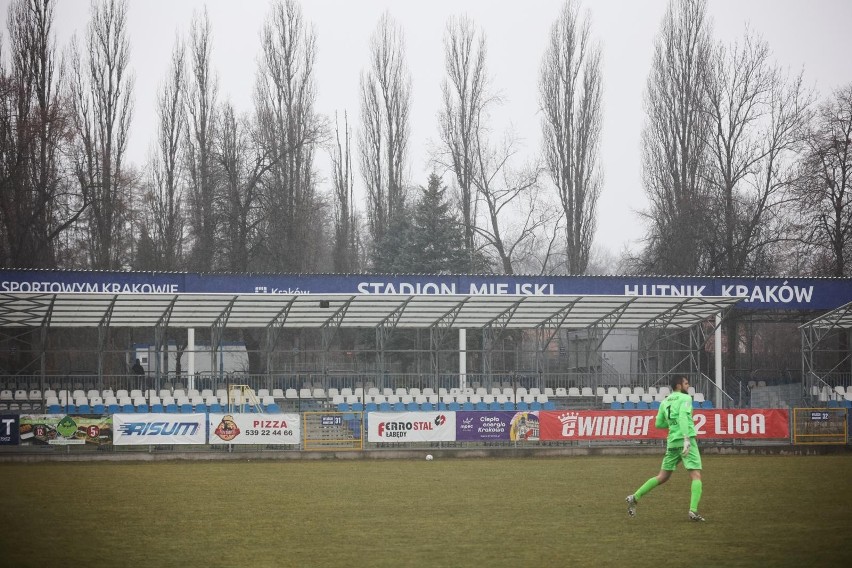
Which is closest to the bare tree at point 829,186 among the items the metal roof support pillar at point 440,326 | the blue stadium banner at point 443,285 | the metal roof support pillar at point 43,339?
the blue stadium banner at point 443,285

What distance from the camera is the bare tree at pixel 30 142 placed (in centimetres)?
4106

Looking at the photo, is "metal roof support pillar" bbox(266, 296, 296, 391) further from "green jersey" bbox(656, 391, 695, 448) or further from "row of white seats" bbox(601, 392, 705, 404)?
"green jersey" bbox(656, 391, 695, 448)

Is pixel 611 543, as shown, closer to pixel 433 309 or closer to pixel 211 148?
pixel 433 309

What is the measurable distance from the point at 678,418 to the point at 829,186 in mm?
30548

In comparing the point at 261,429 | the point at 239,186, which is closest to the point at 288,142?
the point at 239,186

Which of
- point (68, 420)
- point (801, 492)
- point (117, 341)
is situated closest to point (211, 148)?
point (117, 341)

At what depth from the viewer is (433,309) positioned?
108 feet

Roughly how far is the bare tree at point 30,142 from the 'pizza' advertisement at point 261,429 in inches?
747

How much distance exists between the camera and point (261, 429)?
26.2m

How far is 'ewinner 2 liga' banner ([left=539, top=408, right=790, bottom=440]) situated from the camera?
88.6 feet

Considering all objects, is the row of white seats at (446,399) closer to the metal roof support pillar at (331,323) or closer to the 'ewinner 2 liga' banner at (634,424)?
the metal roof support pillar at (331,323)

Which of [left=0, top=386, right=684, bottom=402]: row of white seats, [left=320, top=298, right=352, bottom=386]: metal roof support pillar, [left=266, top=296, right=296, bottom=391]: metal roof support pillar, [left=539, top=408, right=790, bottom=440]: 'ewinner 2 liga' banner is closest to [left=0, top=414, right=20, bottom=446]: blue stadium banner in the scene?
[left=0, top=386, right=684, bottom=402]: row of white seats

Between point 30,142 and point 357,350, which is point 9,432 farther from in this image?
point 30,142

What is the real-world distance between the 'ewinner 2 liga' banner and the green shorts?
1352cm
